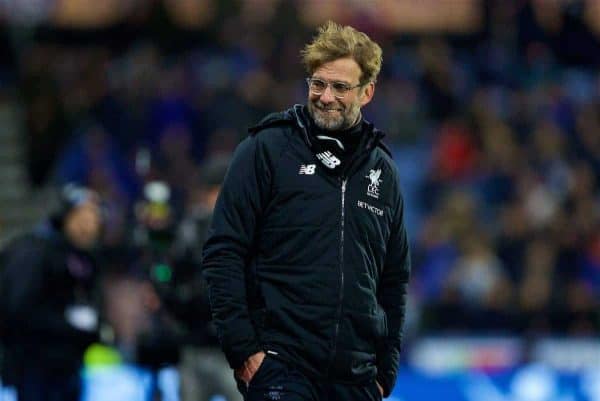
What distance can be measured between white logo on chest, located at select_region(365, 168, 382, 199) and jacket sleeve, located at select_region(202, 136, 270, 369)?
0.41 m

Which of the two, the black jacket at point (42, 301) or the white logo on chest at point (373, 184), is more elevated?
the white logo on chest at point (373, 184)

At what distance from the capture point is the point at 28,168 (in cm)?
1450

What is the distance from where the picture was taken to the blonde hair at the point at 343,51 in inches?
203

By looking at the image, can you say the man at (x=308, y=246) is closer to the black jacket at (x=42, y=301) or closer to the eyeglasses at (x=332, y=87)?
the eyeglasses at (x=332, y=87)

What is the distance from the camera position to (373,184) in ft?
17.5

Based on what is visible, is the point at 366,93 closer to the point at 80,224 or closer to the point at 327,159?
the point at 327,159

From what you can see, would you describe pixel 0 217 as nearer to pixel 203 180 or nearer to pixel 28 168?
pixel 28 168

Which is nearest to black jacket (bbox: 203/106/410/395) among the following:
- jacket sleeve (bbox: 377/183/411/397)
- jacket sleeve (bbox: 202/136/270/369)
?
jacket sleeve (bbox: 202/136/270/369)

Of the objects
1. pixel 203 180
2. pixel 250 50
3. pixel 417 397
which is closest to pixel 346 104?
pixel 203 180

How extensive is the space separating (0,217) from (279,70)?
11.3ft

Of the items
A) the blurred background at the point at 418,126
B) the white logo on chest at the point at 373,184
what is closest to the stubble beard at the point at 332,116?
the white logo on chest at the point at 373,184

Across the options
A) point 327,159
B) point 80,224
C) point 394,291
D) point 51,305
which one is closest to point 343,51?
point 327,159

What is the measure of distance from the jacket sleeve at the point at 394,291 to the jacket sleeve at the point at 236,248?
0.61m

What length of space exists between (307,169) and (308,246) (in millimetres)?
293
